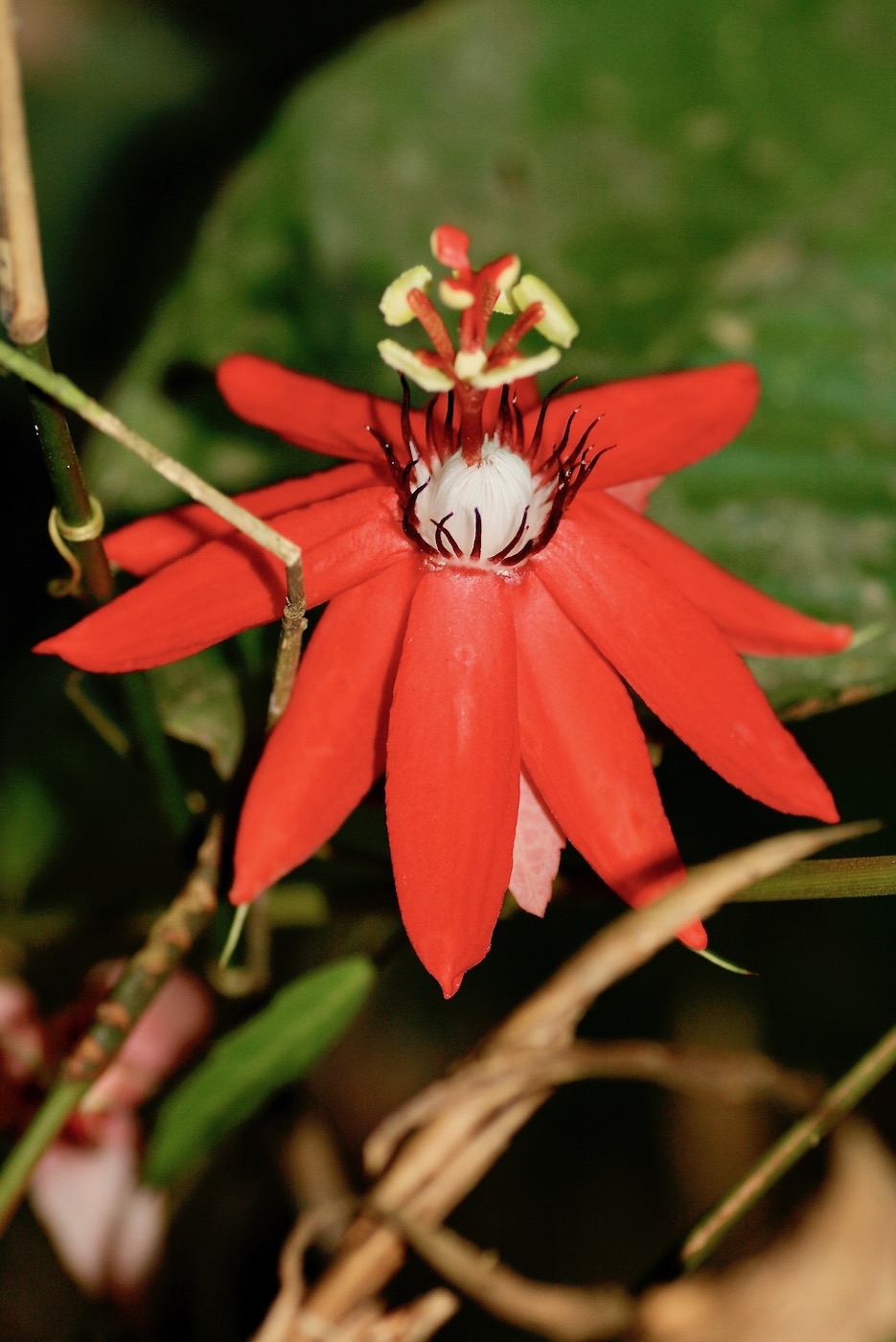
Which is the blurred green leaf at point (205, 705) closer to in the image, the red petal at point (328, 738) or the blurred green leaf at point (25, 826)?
the red petal at point (328, 738)

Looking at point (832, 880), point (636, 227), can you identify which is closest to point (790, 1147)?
point (832, 880)

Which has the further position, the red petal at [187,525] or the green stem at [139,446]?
the red petal at [187,525]

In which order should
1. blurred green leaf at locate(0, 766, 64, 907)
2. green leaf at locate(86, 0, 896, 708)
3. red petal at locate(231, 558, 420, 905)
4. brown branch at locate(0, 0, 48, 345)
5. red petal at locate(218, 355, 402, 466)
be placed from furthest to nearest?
blurred green leaf at locate(0, 766, 64, 907), green leaf at locate(86, 0, 896, 708), red petal at locate(218, 355, 402, 466), red petal at locate(231, 558, 420, 905), brown branch at locate(0, 0, 48, 345)

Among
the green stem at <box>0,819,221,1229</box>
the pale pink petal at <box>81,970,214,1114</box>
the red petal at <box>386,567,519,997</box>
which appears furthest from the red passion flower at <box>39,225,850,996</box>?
the pale pink petal at <box>81,970,214,1114</box>

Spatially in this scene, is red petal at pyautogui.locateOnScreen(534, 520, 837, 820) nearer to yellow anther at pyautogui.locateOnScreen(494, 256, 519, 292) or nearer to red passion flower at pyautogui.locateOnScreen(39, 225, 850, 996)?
red passion flower at pyautogui.locateOnScreen(39, 225, 850, 996)

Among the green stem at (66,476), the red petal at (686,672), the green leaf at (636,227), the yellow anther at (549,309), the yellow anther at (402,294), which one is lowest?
the red petal at (686,672)

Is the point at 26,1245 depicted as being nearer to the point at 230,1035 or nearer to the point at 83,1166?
the point at 83,1166

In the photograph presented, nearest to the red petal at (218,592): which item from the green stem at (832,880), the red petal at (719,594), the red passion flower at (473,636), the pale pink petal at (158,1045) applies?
the red passion flower at (473,636)
